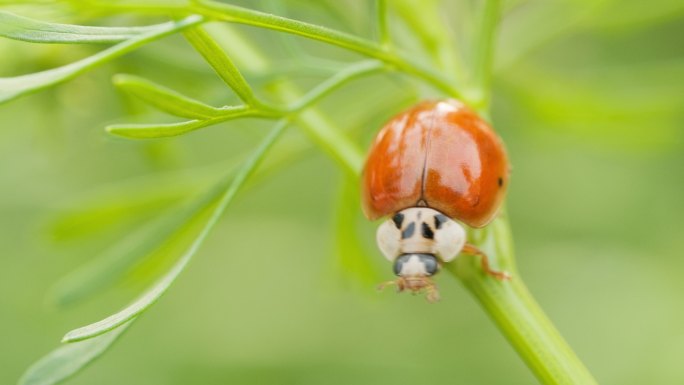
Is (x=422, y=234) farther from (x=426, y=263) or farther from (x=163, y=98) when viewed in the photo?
(x=163, y=98)

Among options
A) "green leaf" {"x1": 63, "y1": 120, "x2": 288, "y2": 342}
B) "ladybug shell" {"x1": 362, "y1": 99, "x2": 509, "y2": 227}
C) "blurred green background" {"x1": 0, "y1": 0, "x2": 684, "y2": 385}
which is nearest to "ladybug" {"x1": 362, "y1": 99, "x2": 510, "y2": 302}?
"ladybug shell" {"x1": 362, "y1": 99, "x2": 509, "y2": 227}

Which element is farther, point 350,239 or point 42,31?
point 350,239

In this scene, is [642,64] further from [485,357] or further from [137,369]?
[137,369]

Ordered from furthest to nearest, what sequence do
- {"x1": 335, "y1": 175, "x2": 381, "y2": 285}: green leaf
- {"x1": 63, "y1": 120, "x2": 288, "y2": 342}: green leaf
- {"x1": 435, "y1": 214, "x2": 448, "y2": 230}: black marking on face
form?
{"x1": 335, "y1": 175, "x2": 381, "y2": 285}: green leaf, {"x1": 435, "y1": 214, "x2": 448, "y2": 230}: black marking on face, {"x1": 63, "y1": 120, "x2": 288, "y2": 342}: green leaf

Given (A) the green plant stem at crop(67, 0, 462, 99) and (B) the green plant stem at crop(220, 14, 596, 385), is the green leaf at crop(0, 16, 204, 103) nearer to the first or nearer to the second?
(A) the green plant stem at crop(67, 0, 462, 99)

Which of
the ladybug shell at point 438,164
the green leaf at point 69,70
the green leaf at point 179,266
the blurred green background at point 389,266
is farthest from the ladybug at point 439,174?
the blurred green background at point 389,266

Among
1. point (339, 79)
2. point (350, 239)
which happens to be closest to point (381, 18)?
point (339, 79)
